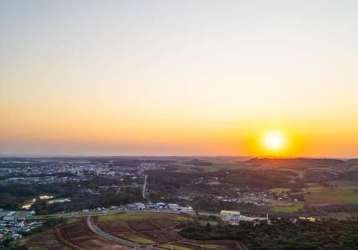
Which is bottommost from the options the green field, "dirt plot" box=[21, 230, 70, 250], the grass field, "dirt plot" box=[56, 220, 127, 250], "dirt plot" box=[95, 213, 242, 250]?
"dirt plot" box=[21, 230, 70, 250]

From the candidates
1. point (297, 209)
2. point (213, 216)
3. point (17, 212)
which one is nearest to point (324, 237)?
point (213, 216)

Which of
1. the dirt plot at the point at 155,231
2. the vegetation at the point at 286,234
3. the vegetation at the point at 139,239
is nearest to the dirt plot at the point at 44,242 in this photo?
the dirt plot at the point at 155,231

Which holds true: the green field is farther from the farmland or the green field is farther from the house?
the farmland

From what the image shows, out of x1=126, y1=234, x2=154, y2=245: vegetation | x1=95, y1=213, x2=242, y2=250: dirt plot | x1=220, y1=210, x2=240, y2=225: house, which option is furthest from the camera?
x1=220, y1=210, x2=240, y2=225: house

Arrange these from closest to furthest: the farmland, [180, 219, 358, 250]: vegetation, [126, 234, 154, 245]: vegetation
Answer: [180, 219, 358, 250]: vegetation
the farmland
[126, 234, 154, 245]: vegetation

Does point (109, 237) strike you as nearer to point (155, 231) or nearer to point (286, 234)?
point (155, 231)

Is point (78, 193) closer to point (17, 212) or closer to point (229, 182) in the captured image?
point (17, 212)

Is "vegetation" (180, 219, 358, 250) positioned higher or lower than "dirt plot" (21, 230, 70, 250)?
higher

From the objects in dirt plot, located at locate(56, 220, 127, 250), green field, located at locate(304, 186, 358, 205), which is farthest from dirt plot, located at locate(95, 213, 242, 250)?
green field, located at locate(304, 186, 358, 205)

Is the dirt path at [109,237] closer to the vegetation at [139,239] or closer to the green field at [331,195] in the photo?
the vegetation at [139,239]

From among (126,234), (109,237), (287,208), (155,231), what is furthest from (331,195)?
(109,237)

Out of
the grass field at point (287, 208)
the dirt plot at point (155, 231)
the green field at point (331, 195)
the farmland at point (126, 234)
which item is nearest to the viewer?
the dirt plot at point (155, 231)
